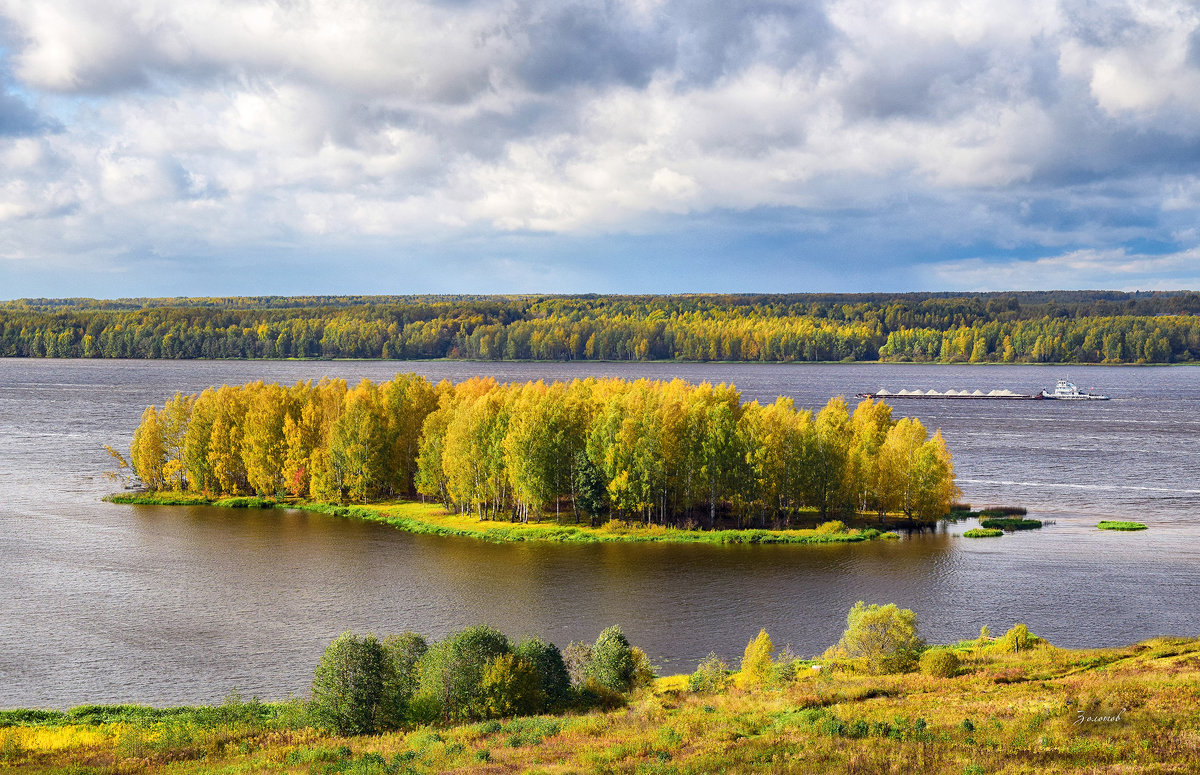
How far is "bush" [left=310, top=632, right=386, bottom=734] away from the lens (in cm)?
3522

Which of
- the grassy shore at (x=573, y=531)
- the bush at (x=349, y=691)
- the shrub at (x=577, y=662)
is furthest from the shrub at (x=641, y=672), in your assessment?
the grassy shore at (x=573, y=531)

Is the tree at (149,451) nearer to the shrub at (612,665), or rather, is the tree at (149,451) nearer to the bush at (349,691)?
the bush at (349,691)

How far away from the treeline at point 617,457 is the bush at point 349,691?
149 feet

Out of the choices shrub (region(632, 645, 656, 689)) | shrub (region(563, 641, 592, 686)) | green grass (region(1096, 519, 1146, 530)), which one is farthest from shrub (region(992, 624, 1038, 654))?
green grass (region(1096, 519, 1146, 530))

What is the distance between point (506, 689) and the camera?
36.8m

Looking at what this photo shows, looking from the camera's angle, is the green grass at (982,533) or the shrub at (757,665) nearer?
the shrub at (757,665)

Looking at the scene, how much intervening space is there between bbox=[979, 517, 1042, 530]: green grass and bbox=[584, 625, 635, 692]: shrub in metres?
50.1

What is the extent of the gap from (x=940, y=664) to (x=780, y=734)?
1378 centimetres

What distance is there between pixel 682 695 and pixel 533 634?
15.7 meters

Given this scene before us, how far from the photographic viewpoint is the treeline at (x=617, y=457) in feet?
267

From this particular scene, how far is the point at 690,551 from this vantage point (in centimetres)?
7300

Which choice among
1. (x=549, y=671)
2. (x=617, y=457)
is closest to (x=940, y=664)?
(x=549, y=671)

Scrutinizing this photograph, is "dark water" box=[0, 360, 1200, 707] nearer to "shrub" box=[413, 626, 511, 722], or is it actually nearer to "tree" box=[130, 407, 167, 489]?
"tree" box=[130, 407, 167, 489]

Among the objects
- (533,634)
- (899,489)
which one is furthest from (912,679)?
(899,489)
